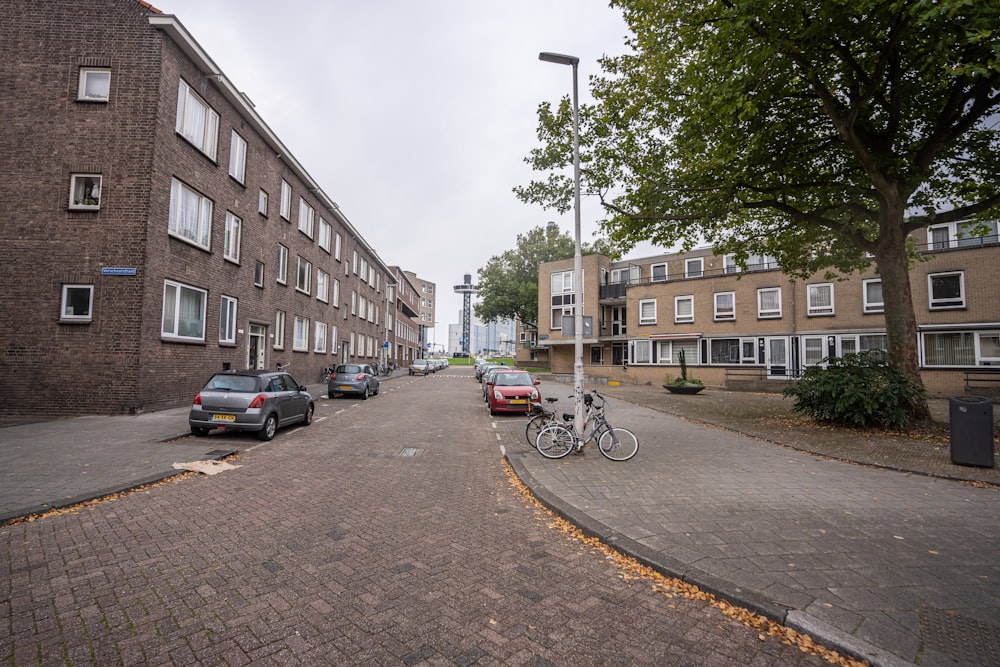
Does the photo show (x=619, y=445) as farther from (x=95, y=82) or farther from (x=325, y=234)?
(x=325, y=234)

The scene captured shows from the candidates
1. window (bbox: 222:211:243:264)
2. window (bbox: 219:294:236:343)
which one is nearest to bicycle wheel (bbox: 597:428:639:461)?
window (bbox: 219:294:236:343)

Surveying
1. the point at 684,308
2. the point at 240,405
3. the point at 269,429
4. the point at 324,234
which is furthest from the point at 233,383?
the point at 684,308

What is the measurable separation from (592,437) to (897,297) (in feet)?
27.3

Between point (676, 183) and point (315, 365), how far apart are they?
2163cm

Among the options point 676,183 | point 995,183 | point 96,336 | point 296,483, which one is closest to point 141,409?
point 96,336

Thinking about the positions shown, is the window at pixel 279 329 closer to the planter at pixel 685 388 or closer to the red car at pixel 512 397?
the red car at pixel 512 397

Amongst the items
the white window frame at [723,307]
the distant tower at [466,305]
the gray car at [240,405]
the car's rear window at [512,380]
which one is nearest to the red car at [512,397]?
the car's rear window at [512,380]

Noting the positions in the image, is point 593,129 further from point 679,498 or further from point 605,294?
Answer: point 605,294

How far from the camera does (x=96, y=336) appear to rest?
12695 millimetres

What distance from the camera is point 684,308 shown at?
105ft

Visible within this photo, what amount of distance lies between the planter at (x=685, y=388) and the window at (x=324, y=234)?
20.8m

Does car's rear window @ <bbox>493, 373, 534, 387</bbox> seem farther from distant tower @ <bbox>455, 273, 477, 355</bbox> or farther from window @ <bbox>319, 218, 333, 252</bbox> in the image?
distant tower @ <bbox>455, 273, 477, 355</bbox>

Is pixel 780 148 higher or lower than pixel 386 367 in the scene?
higher

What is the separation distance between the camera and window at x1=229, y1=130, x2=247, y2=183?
17812 mm
